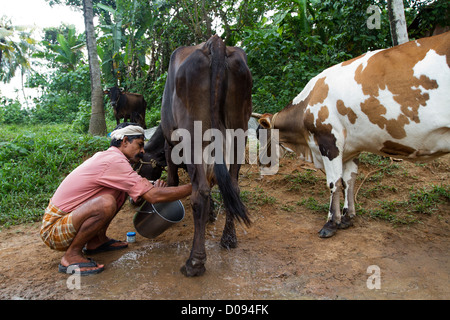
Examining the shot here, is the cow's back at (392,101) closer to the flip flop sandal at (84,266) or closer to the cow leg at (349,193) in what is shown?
the cow leg at (349,193)

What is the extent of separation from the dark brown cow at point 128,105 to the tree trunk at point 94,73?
5.39 feet

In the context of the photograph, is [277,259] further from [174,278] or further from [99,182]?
[99,182]

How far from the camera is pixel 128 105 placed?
1018 centimetres

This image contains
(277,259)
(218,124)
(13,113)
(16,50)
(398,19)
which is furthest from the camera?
(16,50)

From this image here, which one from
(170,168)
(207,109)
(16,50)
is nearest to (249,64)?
(170,168)

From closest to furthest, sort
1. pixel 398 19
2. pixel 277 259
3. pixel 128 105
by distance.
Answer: pixel 277 259
pixel 398 19
pixel 128 105

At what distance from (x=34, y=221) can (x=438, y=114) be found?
517 centimetres

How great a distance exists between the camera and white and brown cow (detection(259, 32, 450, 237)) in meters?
3.41

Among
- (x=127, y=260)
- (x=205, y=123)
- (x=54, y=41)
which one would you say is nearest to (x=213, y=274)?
(x=127, y=260)

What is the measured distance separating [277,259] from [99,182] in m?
1.90

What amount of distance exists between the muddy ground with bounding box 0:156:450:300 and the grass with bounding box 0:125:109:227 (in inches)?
Answer: 21.0

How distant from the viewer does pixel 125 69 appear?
45.3 feet

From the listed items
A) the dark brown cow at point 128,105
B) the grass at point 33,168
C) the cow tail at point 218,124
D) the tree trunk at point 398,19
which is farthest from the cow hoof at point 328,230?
the dark brown cow at point 128,105

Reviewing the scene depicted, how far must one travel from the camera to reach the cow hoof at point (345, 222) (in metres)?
4.25
